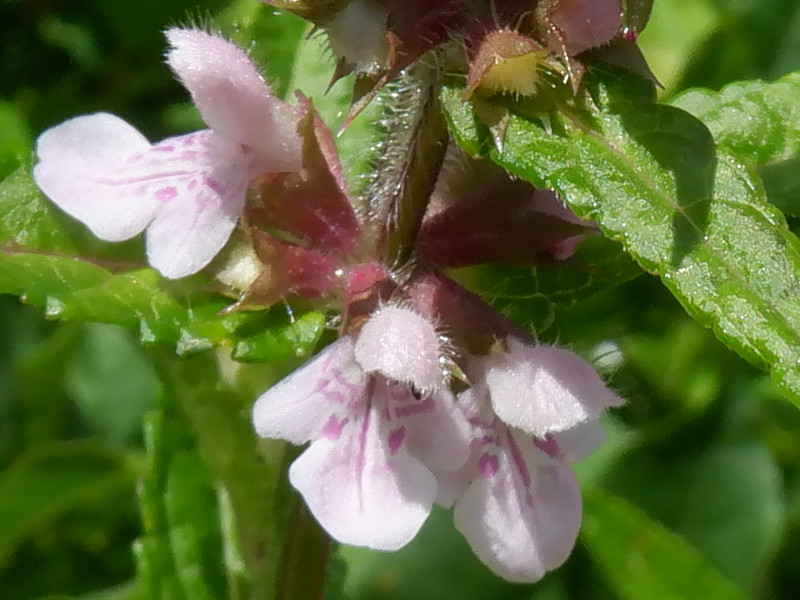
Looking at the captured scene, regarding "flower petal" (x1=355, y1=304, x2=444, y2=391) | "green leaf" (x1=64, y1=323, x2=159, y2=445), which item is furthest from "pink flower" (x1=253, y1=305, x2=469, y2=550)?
"green leaf" (x1=64, y1=323, x2=159, y2=445)

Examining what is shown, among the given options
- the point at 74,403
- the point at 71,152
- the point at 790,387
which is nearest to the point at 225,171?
the point at 71,152

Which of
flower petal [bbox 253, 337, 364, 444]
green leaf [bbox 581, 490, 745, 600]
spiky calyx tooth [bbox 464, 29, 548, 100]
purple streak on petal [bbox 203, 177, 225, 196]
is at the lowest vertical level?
green leaf [bbox 581, 490, 745, 600]

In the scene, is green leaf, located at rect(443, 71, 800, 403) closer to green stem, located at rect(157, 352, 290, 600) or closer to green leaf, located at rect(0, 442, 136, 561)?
green stem, located at rect(157, 352, 290, 600)

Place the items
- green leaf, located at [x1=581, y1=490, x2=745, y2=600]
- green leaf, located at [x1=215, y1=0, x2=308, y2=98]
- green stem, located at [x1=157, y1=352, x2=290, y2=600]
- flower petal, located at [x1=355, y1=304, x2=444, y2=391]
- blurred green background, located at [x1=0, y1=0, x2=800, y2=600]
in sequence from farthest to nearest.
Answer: blurred green background, located at [x1=0, y1=0, x2=800, y2=600] < green leaf, located at [x1=581, y1=490, x2=745, y2=600] < green leaf, located at [x1=215, y1=0, x2=308, y2=98] < green stem, located at [x1=157, y1=352, x2=290, y2=600] < flower petal, located at [x1=355, y1=304, x2=444, y2=391]

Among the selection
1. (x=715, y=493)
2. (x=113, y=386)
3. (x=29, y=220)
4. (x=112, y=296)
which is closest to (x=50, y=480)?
(x=113, y=386)

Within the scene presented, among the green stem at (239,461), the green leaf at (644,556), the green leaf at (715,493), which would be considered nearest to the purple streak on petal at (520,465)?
the green stem at (239,461)

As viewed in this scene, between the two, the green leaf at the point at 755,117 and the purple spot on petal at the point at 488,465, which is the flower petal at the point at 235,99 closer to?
the purple spot on petal at the point at 488,465

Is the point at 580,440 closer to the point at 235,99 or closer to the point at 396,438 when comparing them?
the point at 396,438

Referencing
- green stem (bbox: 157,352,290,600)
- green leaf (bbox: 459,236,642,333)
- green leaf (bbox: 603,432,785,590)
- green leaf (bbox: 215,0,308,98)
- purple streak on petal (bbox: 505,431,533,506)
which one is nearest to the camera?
purple streak on petal (bbox: 505,431,533,506)
